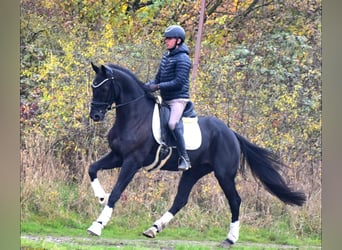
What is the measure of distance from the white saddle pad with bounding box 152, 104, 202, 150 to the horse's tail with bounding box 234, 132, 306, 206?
1.40 feet

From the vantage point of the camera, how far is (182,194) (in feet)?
25.5

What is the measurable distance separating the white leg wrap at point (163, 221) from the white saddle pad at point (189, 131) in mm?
654

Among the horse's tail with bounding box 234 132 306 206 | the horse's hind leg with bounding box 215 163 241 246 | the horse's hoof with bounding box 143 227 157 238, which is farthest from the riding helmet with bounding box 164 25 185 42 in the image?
the horse's hoof with bounding box 143 227 157 238

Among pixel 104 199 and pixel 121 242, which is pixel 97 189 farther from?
pixel 121 242

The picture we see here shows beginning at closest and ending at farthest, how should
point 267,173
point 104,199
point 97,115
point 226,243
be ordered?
1. point 97,115
2. point 104,199
3. point 226,243
4. point 267,173

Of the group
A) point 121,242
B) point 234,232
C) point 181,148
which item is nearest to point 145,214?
point 121,242

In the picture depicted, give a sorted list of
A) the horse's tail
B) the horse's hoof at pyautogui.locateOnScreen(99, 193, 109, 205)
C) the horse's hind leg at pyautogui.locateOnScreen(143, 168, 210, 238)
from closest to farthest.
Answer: the horse's hoof at pyautogui.locateOnScreen(99, 193, 109, 205), the horse's hind leg at pyautogui.locateOnScreen(143, 168, 210, 238), the horse's tail

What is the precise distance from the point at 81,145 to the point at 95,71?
2.45 feet

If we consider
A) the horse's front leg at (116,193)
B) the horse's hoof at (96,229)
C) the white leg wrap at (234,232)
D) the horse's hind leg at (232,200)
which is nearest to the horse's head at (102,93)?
the horse's front leg at (116,193)

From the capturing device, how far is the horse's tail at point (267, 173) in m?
7.84

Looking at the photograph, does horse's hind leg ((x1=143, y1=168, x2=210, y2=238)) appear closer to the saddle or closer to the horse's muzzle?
the saddle

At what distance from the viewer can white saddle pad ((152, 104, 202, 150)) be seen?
7.58 meters

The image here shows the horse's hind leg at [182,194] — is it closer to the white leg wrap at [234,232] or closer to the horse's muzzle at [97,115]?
the white leg wrap at [234,232]

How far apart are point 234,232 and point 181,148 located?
0.94 meters
